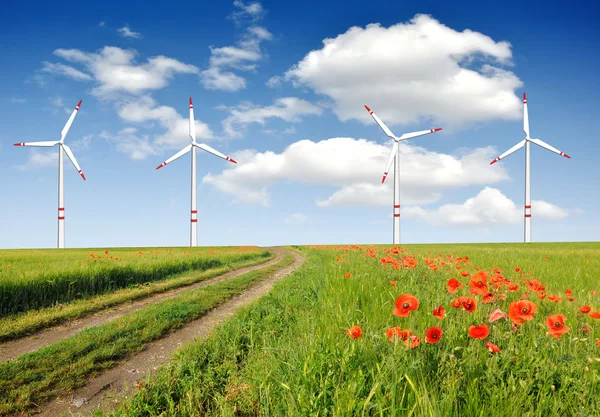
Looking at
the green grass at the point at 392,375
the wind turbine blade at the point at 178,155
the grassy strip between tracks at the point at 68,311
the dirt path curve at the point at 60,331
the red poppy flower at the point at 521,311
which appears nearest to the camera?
the green grass at the point at 392,375

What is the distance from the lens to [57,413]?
5398 millimetres

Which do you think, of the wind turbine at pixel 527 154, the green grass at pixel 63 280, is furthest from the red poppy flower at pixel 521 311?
the wind turbine at pixel 527 154

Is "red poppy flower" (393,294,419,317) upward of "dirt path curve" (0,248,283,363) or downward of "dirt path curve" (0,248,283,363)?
upward

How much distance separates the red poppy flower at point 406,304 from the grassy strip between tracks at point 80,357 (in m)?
5.30

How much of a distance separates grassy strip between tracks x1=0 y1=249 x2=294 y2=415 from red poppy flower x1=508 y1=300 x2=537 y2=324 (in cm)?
611

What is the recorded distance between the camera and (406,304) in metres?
3.48

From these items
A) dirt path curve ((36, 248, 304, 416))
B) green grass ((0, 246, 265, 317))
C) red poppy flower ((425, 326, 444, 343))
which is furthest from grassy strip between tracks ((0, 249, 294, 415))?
red poppy flower ((425, 326, 444, 343))

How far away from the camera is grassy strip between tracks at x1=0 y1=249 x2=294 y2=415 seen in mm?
5938

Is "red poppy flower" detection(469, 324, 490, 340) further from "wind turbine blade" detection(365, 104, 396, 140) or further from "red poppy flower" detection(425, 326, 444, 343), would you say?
"wind turbine blade" detection(365, 104, 396, 140)

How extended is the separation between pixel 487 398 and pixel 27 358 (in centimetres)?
791

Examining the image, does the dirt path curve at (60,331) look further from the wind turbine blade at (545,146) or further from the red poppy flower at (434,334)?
the wind turbine blade at (545,146)

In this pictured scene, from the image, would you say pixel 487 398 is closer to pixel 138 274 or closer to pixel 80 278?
pixel 80 278

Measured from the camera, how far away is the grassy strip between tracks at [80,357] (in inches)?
234

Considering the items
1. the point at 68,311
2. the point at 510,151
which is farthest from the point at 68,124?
the point at 510,151
